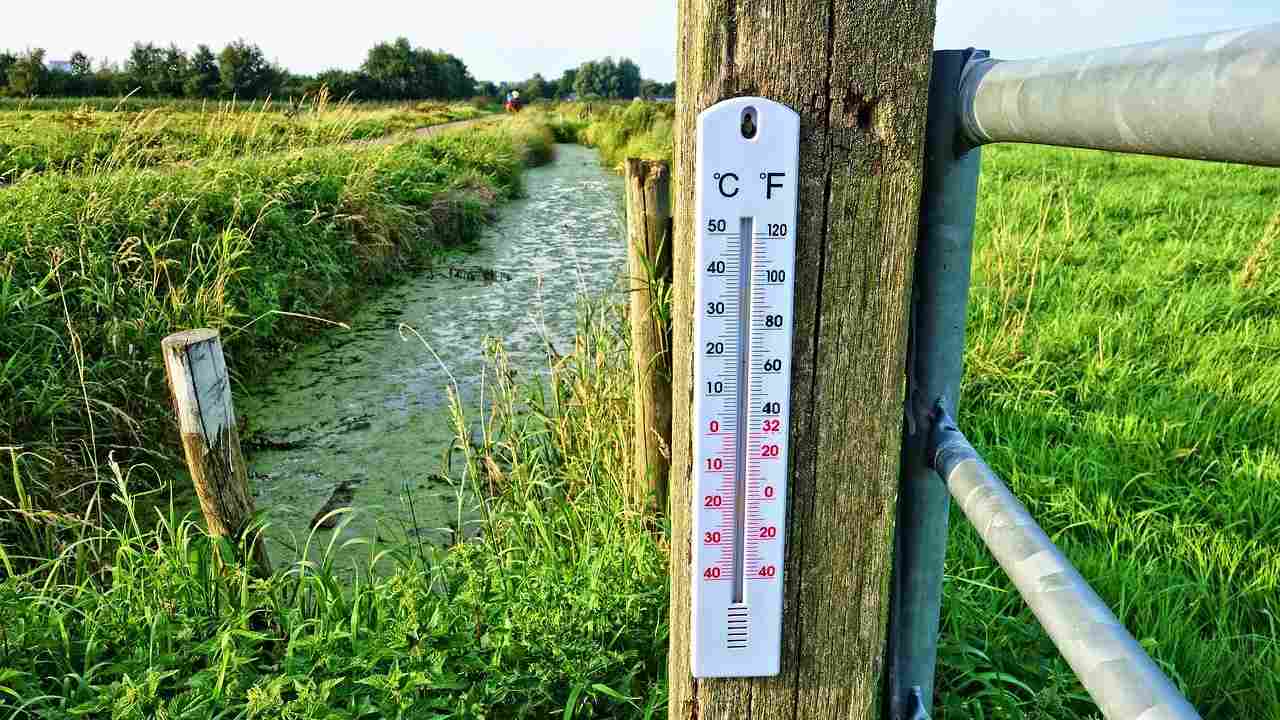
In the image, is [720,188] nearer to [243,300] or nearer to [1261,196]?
[243,300]

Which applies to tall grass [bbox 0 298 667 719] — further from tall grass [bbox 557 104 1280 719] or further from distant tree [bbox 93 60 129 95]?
distant tree [bbox 93 60 129 95]

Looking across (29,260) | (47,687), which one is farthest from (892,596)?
(29,260)

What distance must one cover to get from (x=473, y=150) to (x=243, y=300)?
778cm

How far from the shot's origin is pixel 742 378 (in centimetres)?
89

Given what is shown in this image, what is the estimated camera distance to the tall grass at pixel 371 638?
174 cm

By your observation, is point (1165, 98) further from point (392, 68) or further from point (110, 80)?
point (392, 68)

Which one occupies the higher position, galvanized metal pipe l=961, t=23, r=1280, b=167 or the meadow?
galvanized metal pipe l=961, t=23, r=1280, b=167

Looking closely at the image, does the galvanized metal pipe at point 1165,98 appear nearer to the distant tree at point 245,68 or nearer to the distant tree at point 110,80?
the distant tree at point 110,80

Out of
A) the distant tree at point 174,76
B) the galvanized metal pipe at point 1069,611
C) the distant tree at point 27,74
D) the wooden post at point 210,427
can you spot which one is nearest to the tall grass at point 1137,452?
the galvanized metal pipe at point 1069,611

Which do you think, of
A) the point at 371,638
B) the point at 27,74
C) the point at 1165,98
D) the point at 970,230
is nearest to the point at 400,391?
the point at 371,638

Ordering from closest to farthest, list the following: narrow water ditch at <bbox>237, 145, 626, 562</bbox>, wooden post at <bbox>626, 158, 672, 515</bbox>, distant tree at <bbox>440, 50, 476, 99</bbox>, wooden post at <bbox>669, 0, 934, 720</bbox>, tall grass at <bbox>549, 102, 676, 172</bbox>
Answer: wooden post at <bbox>669, 0, 934, 720</bbox>
wooden post at <bbox>626, 158, 672, 515</bbox>
narrow water ditch at <bbox>237, 145, 626, 562</bbox>
tall grass at <bbox>549, 102, 676, 172</bbox>
distant tree at <bbox>440, 50, 476, 99</bbox>

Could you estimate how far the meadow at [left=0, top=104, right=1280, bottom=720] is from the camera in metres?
1.84

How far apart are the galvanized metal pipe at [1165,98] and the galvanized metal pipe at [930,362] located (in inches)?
7.2

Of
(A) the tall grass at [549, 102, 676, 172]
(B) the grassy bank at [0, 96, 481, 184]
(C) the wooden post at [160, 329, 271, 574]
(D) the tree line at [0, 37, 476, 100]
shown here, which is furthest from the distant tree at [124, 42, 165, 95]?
(C) the wooden post at [160, 329, 271, 574]
